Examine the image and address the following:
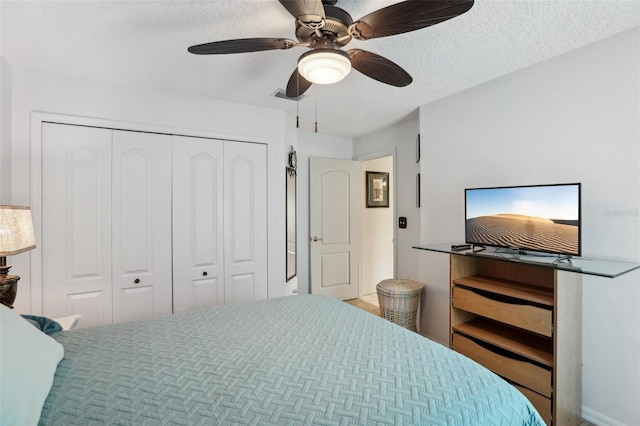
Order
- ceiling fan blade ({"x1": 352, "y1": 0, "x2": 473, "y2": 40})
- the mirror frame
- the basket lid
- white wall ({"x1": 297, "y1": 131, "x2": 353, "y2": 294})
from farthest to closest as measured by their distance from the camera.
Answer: white wall ({"x1": 297, "y1": 131, "x2": 353, "y2": 294}) → the mirror frame → the basket lid → ceiling fan blade ({"x1": 352, "y1": 0, "x2": 473, "y2": 40})

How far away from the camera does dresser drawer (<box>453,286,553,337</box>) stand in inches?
72.0

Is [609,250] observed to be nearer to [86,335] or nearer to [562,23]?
[562,23]

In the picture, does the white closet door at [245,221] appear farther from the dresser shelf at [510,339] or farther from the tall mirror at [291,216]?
the dresser shelf at [510,339]

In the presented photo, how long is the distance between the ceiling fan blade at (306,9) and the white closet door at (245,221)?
1943 millimetres

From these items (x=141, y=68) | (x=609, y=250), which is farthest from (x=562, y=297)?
(x=141, y=68)

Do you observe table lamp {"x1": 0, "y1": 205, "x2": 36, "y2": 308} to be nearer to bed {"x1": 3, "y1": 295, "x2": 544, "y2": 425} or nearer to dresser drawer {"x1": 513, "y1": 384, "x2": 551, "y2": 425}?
bed {"x1": 3, "y1": 295, "x2": 544, "y2": 425}

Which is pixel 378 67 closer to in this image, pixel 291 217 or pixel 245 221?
pixel 245 221

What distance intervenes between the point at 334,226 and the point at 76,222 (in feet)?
9.25

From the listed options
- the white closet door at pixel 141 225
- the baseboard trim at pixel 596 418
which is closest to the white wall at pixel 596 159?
the baseboard trim at pixel 596 418

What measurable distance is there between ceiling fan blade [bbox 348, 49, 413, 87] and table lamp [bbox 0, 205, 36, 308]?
1978 millimetres

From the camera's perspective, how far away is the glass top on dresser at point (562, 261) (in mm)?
1564

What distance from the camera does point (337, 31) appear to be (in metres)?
1.48

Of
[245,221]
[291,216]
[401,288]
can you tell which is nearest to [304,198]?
[291,216]

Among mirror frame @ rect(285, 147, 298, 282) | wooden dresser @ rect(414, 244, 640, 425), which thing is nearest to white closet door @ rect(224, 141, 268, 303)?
mirror frame @ rect(285, 147, 298, 282)
